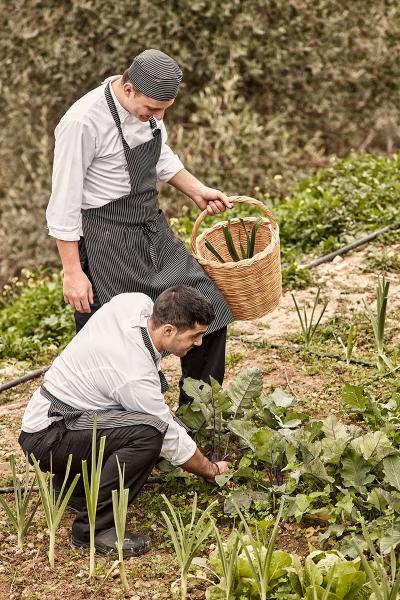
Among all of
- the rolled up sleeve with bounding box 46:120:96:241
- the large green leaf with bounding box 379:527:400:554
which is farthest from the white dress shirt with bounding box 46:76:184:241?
the large green leaf with bounding box 379:527:400:554

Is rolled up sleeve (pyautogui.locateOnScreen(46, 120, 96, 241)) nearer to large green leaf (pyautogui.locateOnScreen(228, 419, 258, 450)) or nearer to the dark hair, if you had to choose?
the dark hair

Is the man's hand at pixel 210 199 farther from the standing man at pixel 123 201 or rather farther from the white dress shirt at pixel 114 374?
the white dress shirt at pixel 114 374

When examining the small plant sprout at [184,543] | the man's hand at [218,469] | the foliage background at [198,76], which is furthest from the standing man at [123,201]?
the foliage background at [198,76]

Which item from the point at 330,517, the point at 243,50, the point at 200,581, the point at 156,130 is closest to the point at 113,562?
the point at 200,581

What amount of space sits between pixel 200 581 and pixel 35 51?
22.1 ft

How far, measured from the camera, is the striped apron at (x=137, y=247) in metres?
3.93

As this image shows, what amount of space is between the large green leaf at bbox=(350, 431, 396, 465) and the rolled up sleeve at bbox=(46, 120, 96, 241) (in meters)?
1.32

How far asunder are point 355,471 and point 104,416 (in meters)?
0.92

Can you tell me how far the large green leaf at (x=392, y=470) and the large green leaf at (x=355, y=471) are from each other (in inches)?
3.7

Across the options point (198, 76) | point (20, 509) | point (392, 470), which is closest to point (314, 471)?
point (392, 470)

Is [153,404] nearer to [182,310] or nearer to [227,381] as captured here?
[182,310]

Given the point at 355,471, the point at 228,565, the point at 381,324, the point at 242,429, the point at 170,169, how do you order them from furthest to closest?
the point at 381,324
the point at 170,169
the point at 242,429
the point at 355,471
the point at 228,565

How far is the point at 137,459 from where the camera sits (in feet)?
11.5

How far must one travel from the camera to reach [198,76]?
361 inches
